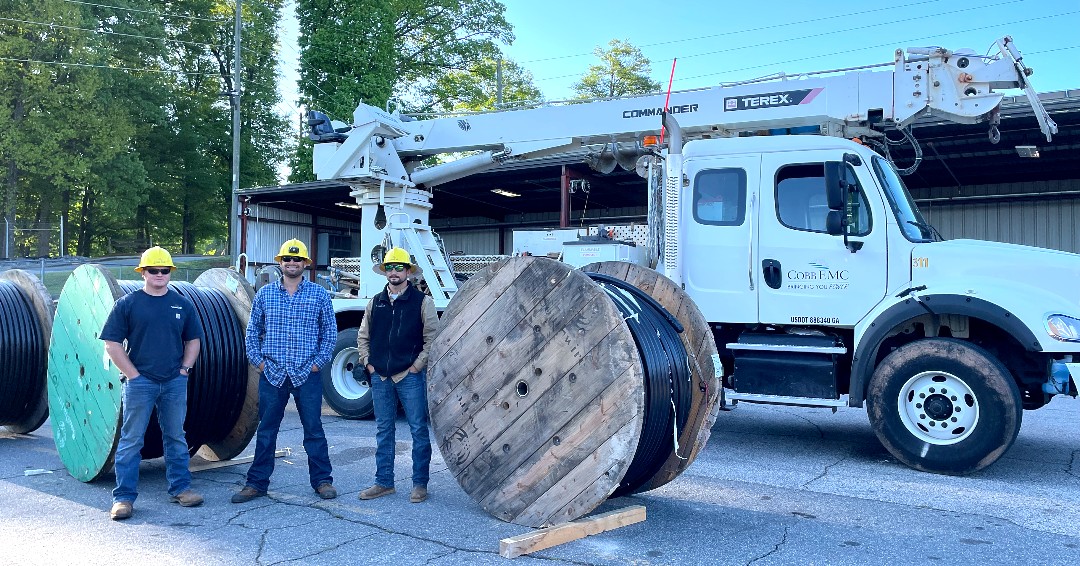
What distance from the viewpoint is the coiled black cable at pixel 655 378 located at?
197 inches

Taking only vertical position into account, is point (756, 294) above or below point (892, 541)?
above

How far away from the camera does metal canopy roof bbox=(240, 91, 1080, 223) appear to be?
46.7 feet

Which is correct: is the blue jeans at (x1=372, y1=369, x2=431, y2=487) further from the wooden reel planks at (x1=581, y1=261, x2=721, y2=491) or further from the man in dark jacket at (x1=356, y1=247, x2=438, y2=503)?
the wooden reel planks at (x1=581, y1=261, x2=721, y2=491)

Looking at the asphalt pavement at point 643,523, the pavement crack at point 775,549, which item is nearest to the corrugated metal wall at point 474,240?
the asphalt pavement at point 643,523

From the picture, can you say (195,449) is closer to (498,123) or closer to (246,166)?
(498,123)

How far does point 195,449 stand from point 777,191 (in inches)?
226

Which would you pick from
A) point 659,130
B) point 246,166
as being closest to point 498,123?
point 659,130

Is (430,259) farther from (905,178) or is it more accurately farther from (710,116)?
(905,178)

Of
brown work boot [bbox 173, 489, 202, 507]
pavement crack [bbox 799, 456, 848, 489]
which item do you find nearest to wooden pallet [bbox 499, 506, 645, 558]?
pavement crack [bbox 799, 456, 848, 489]

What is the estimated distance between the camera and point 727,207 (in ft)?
27.0

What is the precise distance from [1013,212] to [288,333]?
737 inches

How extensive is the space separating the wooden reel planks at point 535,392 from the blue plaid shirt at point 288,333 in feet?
3.29

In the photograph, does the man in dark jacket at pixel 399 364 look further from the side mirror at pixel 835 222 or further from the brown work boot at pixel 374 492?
the side mirror at pixel 835 222

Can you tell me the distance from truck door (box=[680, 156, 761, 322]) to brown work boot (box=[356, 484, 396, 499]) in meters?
3.80
